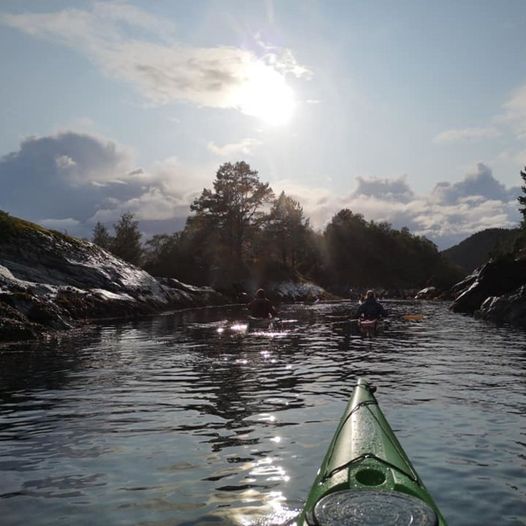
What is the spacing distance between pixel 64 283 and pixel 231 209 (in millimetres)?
42858

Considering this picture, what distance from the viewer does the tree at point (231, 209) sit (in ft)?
246

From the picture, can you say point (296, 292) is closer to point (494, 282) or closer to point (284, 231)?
point (284, 231)

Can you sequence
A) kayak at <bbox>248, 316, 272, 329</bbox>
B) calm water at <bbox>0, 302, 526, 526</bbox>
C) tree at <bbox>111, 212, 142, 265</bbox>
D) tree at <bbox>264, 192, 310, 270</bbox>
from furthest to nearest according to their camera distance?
tree at <bbox>264, 192, 310, 270</bbox>
tree at <bbox>111, 212, 142, 265</bbox>
kayak at <bbox>248, 316, 272, 329</bbox>
calm water at <bbox>0, 302, 526, 526</bbox>

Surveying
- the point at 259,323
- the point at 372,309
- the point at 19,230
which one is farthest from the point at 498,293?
the point at 19,230

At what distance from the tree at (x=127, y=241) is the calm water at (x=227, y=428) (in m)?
46.0

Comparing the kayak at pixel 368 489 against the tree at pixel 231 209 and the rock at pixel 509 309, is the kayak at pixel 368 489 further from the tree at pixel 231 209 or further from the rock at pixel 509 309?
the tree at pixel 231 209

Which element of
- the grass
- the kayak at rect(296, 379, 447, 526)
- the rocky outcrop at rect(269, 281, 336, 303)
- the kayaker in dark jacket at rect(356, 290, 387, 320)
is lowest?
the kayak at rect(296, 379, 447, 526)

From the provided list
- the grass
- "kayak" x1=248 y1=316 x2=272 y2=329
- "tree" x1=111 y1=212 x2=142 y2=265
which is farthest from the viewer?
"tree" x1=111 y1=212 x2=142 y2=265

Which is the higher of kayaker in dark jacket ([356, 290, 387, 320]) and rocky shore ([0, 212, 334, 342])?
rocky shore ([0, 212, 334, 342])

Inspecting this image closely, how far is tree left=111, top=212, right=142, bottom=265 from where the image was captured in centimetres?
6362

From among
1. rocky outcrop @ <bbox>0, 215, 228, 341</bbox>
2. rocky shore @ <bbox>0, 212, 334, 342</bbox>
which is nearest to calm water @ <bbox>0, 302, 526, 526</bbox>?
rocky shore @ <bbox>0, 212, 334, 342</bbox>

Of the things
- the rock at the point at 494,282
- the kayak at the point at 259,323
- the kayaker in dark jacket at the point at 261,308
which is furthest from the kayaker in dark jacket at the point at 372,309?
the rock at the point at 494,282

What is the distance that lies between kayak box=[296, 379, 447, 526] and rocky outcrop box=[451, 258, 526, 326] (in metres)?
26.2

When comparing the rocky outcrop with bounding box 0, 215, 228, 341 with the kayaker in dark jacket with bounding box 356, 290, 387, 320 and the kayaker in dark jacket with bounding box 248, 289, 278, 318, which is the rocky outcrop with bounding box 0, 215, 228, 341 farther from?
the kayaker in dark jacket with bounding box 356, 290, 387, 320
